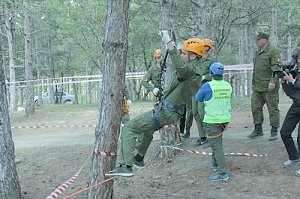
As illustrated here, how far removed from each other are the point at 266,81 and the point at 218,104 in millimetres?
2174

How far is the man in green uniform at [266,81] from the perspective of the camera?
883cm

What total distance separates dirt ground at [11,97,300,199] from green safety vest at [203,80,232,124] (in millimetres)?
1100

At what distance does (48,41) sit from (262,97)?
34.9 metres

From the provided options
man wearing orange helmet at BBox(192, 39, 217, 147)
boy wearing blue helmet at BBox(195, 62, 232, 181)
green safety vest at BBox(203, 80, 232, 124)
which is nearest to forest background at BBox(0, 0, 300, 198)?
man wearing orange helmet at BBox(192, 39, 217, 147)

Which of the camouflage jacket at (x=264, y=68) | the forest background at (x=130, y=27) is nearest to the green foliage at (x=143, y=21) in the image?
the forest background at (x=130, y=27)

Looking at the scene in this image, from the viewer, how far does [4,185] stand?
23.4 feet

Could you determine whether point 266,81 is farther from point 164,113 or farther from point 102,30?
point 102,30

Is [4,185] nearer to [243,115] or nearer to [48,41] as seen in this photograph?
[243,115]

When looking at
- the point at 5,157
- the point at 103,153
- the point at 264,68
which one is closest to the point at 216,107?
the point at 264,68

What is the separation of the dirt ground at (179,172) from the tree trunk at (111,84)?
A: 1.85m

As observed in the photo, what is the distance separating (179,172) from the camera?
27.7ft

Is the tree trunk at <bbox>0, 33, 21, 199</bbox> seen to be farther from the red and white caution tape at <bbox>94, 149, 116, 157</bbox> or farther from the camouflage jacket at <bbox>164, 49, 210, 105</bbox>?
the camouflage jacket at <bbox>164, 49, 210, 105</bbox>

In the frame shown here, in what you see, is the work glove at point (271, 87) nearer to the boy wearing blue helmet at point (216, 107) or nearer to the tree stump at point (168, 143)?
the boy wearing blue helmet at point (216, 107)

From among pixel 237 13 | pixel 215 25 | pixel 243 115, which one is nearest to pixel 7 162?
pixel 243 115
